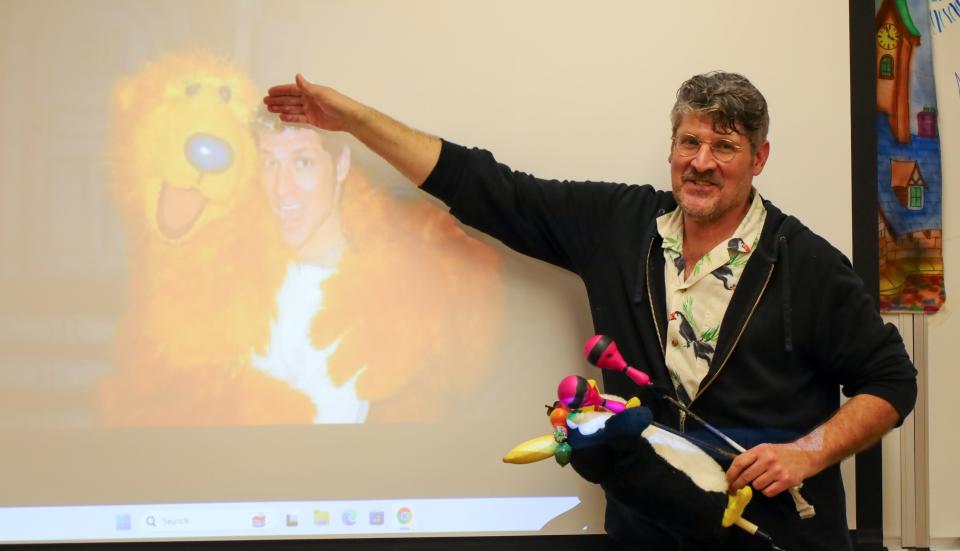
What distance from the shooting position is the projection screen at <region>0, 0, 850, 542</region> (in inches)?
54.4

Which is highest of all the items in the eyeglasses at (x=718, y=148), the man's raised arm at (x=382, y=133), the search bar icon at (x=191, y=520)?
the man's raised arm at (x=382, y=133)

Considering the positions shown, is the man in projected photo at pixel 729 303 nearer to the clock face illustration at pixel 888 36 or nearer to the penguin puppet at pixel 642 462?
the penguin puppet at pixel 642 462

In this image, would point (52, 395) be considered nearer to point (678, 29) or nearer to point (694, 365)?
point (694, 365)

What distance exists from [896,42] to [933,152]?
0.22 m

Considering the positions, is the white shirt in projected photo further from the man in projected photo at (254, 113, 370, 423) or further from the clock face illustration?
the clock face illustration

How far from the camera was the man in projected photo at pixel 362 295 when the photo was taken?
4.60 feet

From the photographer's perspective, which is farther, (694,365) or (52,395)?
(52,395)

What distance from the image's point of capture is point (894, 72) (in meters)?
1.60

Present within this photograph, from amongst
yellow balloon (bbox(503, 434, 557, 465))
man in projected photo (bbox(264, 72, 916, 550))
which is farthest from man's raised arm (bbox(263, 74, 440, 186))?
yellow balloon (bbox(503, 434, 557, 465))

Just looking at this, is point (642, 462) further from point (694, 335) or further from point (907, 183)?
point (907, 183)

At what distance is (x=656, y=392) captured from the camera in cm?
127

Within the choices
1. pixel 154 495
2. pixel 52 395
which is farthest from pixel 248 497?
pixel 52 395

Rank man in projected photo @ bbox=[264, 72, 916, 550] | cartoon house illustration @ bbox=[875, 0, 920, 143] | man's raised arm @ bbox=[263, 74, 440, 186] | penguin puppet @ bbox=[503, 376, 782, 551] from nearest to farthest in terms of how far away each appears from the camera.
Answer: penguin puppet @ bbox=[503, 376, 782, 551]
man in projected photo @ bbox=[264, 72, 916, 550]
man's raised arm @ bbox=[263, 74, 440, 186]
cartoon house illustration @ bbox=[875, 0, 920, 143]

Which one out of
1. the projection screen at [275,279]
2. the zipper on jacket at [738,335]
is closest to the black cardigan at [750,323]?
the zipper on jacket at [738,335]
